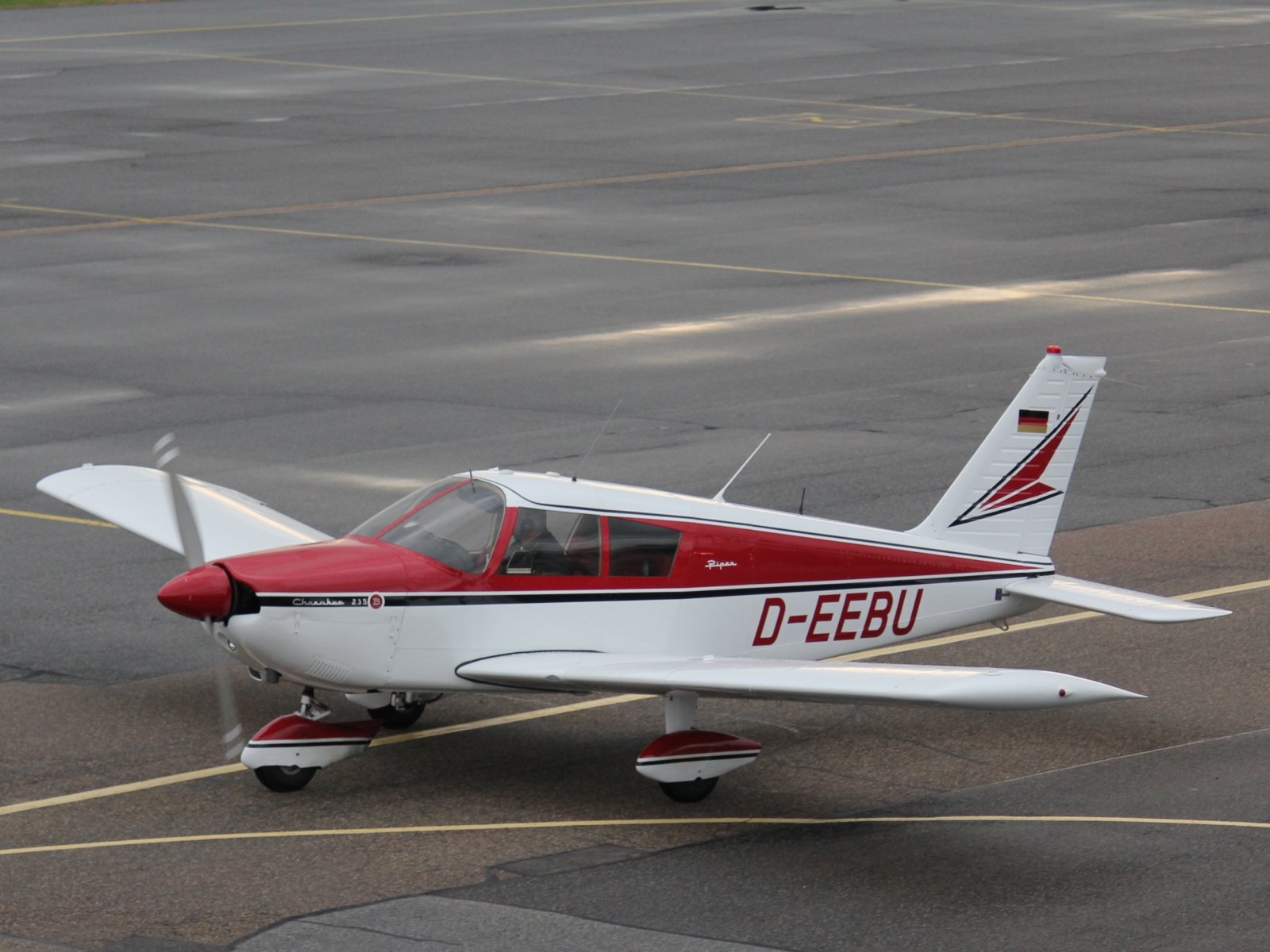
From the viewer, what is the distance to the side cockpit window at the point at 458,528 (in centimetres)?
1284

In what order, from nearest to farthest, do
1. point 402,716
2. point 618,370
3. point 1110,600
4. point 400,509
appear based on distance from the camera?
point 400,509
point 1110,600
point 402,716
point 618,370

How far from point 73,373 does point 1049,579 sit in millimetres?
15887

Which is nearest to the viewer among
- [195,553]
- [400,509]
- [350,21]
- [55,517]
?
[195,553]

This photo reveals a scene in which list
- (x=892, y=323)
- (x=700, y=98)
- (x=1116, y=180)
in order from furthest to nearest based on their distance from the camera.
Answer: (x=700, y=98)
(x=1116, y=180)
(x=892, y=323)

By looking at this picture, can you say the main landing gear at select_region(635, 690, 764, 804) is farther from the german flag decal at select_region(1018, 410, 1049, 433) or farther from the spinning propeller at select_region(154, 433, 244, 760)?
the german flag decal at select_region(1018, 410, 1049, 433)

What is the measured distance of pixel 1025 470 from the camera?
1443cm

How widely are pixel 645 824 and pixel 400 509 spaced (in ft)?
8.88

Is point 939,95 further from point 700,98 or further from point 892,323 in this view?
point 892,323

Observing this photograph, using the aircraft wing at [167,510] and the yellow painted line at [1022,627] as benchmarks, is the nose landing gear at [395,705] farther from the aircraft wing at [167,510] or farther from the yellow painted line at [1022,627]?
the yellow painted line at [1022,627]

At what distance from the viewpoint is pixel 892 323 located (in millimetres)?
29250

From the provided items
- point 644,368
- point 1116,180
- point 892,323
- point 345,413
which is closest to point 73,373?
point 345,413

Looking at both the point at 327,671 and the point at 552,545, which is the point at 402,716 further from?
the point at 552,545

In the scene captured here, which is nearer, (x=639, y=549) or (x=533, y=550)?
(x=533, y=550)

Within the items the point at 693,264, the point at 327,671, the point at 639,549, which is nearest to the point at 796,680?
the point at 639,549
